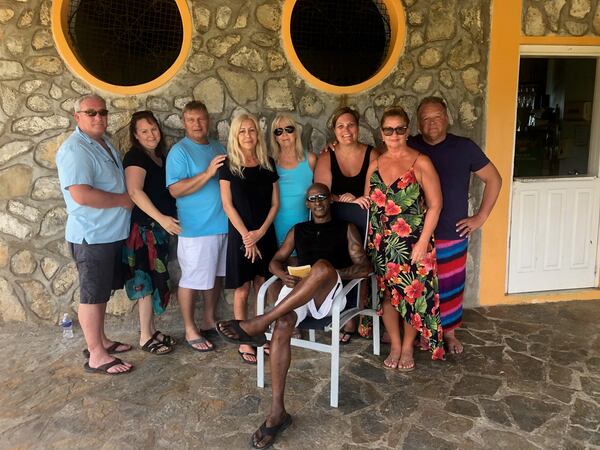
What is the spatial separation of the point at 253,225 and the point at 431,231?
1144 mm

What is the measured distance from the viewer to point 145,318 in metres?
3.57

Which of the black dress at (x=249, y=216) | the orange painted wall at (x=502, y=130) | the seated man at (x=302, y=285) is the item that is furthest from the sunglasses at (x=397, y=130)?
the orange painted wall at (x=502, y=130)

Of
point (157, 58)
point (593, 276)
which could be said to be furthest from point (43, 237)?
point (593, 276)

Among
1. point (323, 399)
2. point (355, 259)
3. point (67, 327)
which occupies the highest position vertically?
point (355, 259)

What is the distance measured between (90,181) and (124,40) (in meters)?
1.63

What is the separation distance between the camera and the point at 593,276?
449cm

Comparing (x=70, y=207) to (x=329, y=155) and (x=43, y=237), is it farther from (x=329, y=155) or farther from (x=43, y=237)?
(x=329, y=155)

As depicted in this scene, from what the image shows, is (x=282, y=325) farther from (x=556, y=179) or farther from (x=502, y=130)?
(x=556, y=179)

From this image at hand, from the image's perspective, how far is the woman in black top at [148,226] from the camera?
130 inches

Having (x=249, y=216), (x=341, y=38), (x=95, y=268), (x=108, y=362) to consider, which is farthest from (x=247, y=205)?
(x=341, y=38)

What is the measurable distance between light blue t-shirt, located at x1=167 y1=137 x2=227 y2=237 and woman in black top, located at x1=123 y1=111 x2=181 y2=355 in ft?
0.32

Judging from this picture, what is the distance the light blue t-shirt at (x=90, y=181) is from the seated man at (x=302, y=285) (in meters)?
1.04

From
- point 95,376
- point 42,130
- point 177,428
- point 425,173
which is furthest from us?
point 42,130

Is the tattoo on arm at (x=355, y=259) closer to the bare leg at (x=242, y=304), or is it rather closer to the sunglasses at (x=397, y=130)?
the sunglasses at (x=397, y=130)
